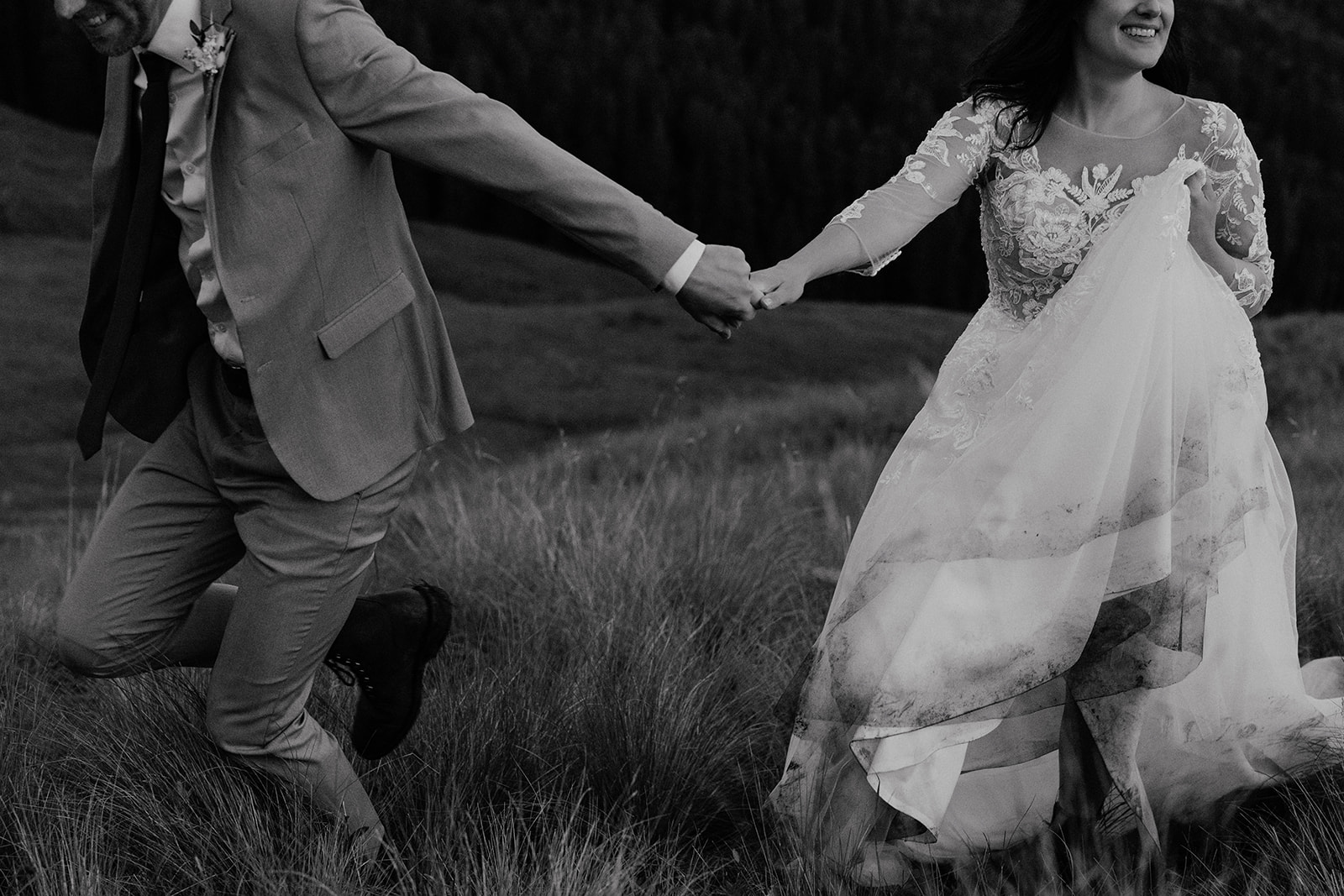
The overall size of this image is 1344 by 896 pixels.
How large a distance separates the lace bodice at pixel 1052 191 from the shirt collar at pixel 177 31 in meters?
1.44

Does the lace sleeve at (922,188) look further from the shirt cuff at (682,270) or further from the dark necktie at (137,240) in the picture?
the dark necktie at (137,240)

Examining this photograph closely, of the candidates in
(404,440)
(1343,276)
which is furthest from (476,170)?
(1343,276)

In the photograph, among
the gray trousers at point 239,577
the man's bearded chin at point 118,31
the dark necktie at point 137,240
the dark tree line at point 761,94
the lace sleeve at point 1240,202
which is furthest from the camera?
the dark tree line at point 761,94

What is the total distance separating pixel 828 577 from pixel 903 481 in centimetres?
146

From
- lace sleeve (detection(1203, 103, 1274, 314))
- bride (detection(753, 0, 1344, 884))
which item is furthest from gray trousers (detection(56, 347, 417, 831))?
lace sleeve (detection(1203, 103, 1274, 314))

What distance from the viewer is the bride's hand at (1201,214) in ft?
10.1

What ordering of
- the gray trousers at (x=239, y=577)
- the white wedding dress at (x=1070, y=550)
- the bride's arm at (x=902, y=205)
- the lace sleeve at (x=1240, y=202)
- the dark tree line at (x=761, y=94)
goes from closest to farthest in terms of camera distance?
1. the gray trousers at (x=239, y=577)
2. the white wedding dress at (x=1070, y=550)
3. the bride's arm at (x=902, y=205)
4. the lace sleeve at (x=1240, y=202)
5. the dark tree line at (x=761, y=94)

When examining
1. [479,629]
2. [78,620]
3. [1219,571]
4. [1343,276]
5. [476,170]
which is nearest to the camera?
[476,170]

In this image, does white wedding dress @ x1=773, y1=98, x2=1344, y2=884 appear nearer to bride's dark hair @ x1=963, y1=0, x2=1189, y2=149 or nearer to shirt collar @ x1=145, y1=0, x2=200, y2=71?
bride's dark hair @ x1=963, y1=0, x2=1189, y2=149

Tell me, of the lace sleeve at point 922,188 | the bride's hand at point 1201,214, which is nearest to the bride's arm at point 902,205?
the lace sleeve at point 922,188

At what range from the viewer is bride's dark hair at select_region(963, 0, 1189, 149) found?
10.5ft

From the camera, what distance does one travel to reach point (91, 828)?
8.70 feet

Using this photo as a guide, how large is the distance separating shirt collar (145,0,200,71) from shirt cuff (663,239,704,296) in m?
0.91

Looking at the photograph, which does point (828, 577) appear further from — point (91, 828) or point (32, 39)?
point (32, 39)
